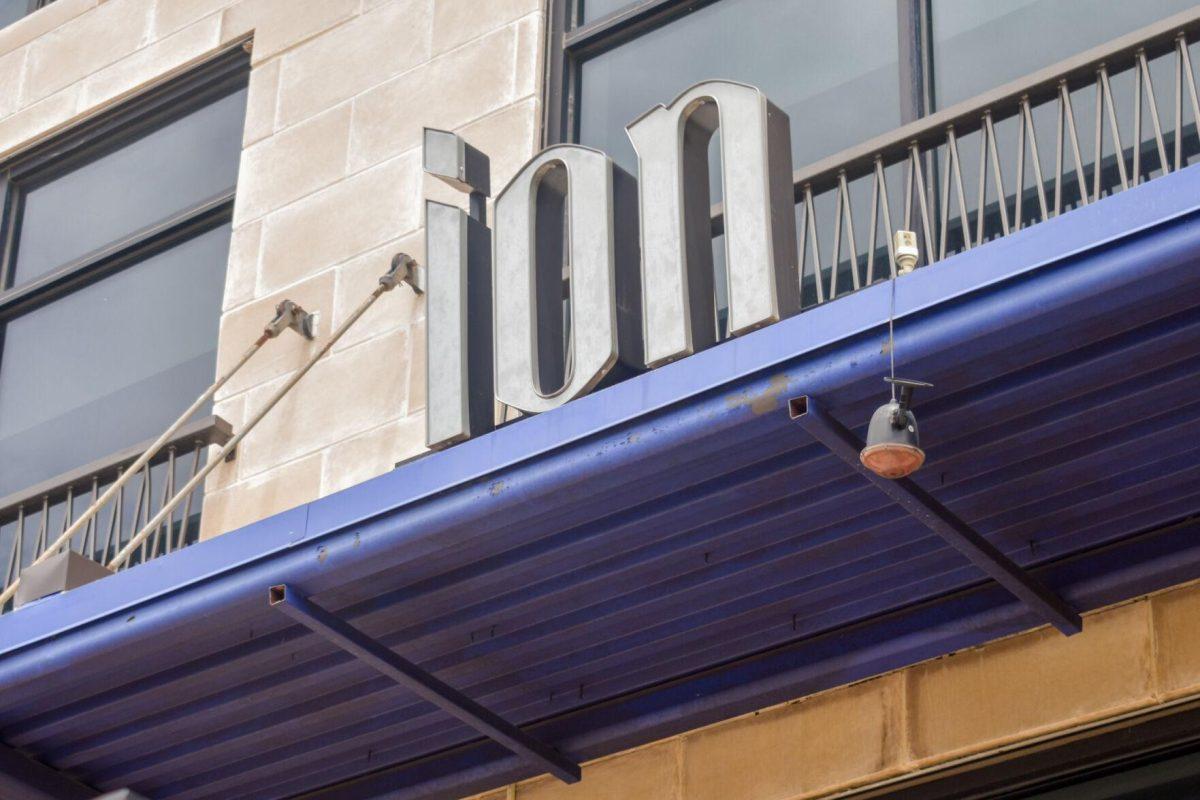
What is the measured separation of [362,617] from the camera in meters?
8.23

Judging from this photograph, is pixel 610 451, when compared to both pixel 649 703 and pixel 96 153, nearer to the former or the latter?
pixel 649 703

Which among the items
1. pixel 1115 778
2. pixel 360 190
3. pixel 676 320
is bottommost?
pixel 1115 778

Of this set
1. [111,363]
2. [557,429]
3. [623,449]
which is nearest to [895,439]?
[623,449]

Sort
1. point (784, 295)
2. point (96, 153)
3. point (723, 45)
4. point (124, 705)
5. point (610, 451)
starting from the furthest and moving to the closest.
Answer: point (96, 153) < point (723, 45) < point (124, 705) < point (784, 295) < point (610, 451)

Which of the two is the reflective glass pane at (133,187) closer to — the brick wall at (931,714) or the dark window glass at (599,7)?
the dark window glass at (599,7)

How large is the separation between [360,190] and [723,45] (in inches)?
83.8

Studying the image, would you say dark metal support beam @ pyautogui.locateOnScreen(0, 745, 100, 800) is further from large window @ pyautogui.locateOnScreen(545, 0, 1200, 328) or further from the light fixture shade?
the light fixture shade

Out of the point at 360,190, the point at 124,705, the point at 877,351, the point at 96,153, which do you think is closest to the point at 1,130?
the point at 96,153

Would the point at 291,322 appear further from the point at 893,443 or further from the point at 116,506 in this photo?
the point at 893,443

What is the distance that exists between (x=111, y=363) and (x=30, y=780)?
4045mm

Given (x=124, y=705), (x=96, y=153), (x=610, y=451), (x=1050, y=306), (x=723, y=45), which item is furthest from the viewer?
(x=96, y=153)

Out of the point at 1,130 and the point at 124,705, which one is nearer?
the point at 124,705

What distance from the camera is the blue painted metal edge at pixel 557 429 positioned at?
263 inches

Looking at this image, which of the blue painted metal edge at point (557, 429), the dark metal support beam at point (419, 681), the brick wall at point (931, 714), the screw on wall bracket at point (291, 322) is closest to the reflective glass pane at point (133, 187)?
the screw on wall bracket at point (291, 322)
